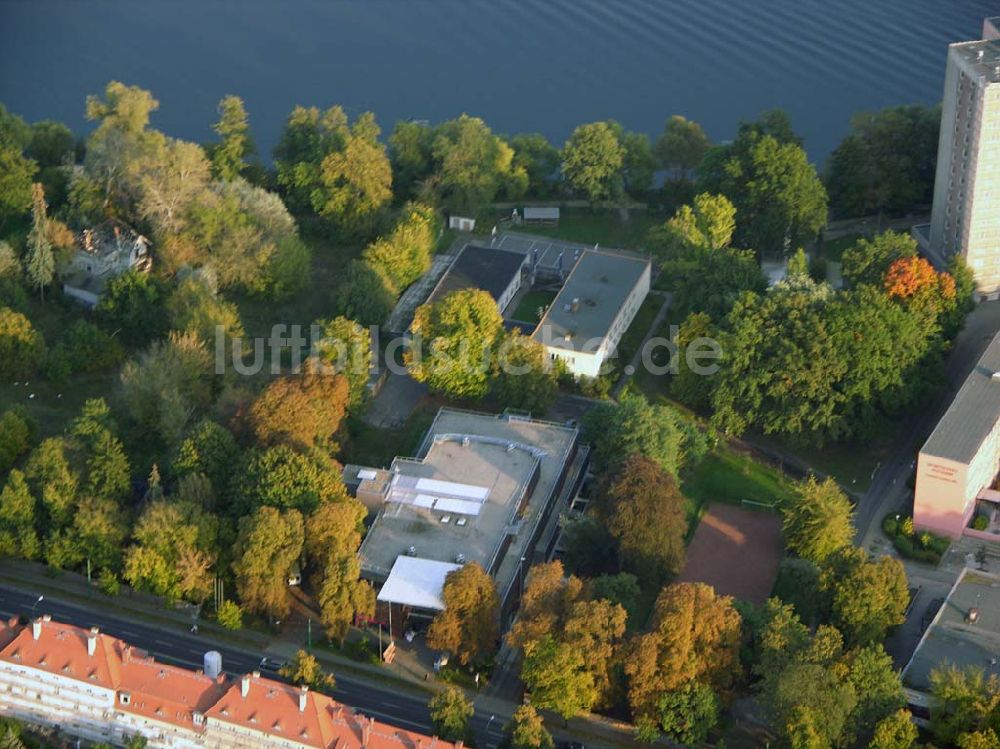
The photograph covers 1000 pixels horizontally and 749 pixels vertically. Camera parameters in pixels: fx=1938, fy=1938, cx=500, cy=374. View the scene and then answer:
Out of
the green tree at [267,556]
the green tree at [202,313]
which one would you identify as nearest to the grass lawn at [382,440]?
the green tree at [202,313]

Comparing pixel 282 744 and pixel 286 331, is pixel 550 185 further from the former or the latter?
pixel 282 744

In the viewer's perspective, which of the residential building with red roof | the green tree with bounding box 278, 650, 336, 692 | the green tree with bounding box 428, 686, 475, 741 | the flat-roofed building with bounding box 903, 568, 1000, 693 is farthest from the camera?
the flat-roofed building with bounding box 903, 568, 1000, 693

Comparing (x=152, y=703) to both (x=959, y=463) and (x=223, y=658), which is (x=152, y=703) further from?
(x=959, y=463)

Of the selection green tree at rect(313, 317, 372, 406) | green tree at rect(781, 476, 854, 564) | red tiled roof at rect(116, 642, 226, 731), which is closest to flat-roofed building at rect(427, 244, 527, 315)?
green tree at rect(313, 317, 372, 406)

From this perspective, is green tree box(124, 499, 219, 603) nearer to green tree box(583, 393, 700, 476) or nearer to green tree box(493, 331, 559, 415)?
green tree box(493, 331, 559, 415)

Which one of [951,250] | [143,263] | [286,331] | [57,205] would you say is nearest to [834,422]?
[951,250]

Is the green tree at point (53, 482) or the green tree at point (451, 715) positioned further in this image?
the green tree at point (53, 482)

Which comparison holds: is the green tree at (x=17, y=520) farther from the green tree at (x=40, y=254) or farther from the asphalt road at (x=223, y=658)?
the green tree at (x=40, y=254)

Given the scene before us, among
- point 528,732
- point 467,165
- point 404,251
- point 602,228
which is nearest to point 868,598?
point 528,732
